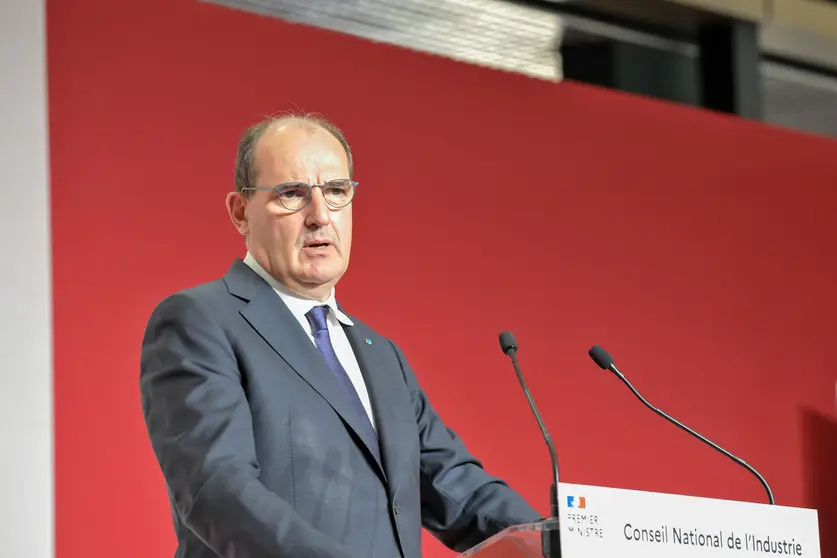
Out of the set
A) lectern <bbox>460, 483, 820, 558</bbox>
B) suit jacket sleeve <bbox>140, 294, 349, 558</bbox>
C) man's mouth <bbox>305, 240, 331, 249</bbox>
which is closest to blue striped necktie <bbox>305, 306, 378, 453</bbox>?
man's mouth <bbox>305, 240, 331, 249</bbox>

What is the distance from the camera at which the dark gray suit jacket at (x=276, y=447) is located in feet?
5.83

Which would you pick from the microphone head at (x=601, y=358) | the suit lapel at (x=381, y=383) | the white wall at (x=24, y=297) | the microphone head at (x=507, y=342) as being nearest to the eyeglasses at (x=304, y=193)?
the suit lapel at (x=381, y=383)

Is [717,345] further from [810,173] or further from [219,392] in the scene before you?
[219,392]

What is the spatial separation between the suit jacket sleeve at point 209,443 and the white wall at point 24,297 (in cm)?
126

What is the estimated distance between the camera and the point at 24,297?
125 inches

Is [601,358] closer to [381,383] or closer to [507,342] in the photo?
[507,342]

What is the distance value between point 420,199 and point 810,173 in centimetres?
206

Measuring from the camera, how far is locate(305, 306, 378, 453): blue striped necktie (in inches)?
83.8

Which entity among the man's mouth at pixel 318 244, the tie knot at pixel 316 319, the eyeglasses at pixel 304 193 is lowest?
the tie knot at pixel 316 319

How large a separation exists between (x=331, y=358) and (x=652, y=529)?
2.21 feet

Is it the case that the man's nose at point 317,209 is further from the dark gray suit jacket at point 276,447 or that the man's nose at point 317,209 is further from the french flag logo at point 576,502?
the french flag logo at point 576,502

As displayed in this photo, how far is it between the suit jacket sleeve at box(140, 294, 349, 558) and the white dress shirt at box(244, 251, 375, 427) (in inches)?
9.0

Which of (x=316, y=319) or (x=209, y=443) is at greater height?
(x=316, y=319)

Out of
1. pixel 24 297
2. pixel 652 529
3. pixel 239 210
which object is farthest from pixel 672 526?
pixel 24 297
